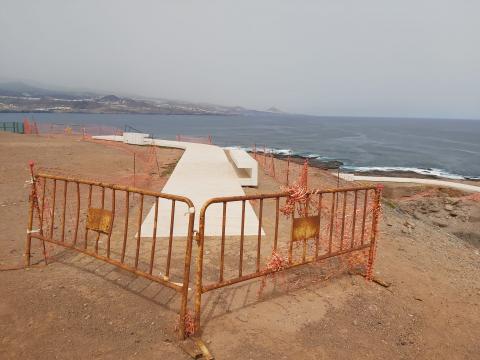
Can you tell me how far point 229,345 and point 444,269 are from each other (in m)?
5.16

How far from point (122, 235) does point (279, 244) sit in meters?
3.14

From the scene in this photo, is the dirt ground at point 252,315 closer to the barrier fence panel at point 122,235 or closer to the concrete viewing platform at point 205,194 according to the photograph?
the barrier fence panel at point 122,235

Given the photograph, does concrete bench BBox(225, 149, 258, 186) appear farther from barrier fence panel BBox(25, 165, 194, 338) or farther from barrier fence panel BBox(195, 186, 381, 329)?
barrier fence panel BBox(195, 186, 381, 329)

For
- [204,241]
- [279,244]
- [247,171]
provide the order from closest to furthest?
[279,244]
[204,241]
[247,171]

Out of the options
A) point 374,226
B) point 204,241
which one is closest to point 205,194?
point 204,241

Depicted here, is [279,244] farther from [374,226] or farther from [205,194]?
[205,194]

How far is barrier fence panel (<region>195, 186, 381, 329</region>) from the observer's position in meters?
4.31

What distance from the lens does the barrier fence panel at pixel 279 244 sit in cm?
431

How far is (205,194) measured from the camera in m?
10.2

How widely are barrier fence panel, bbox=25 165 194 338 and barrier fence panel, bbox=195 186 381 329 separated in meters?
0.42

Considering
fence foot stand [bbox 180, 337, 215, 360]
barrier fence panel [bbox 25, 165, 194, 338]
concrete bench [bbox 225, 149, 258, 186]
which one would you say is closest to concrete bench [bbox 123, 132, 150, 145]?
concrete bench [bbox 225, 149, 258, 186]

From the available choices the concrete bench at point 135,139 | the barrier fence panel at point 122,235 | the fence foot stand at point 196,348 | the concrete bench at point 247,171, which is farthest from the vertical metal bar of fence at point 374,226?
the concrete bench at point 135,139

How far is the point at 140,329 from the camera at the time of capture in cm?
408

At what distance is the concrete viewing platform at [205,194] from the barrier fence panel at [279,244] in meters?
0.10
